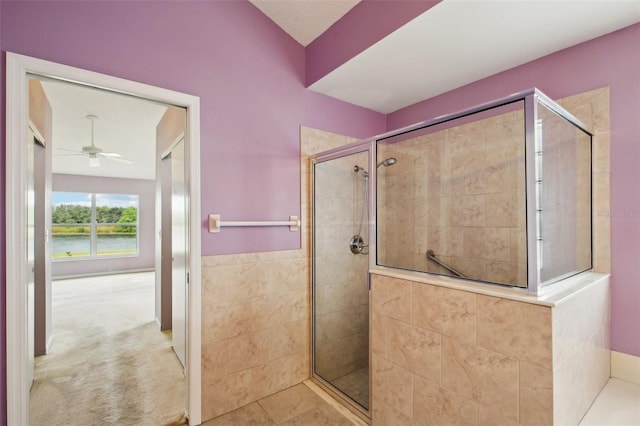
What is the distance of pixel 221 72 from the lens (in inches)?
80.2

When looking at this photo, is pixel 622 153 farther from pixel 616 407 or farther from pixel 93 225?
pixel 93 225

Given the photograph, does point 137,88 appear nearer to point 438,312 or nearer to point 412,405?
point 438,312

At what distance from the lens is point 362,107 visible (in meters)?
2.90

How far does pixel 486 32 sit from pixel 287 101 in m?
1.41

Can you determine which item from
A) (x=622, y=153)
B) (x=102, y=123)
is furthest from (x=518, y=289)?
(x=102, y=123)

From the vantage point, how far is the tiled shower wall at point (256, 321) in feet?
6.47

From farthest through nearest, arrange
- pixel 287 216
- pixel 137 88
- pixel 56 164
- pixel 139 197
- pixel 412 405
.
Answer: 1. pixel 139 197
2. pixel 56 164
3. pixel 287 216
4. pixel 137 88
5. pixel 412 405

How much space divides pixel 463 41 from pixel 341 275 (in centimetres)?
182

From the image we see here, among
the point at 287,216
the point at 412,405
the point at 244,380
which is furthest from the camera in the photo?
the point at 287,216

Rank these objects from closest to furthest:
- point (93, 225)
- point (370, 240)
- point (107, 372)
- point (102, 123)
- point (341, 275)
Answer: point (370, 240), point (341, 275), point (107, 372), point (102, 123), point (93, 225)

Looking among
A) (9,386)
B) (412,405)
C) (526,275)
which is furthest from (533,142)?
(9,386)

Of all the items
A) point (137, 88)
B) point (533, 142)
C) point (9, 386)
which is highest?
point (137, 88)

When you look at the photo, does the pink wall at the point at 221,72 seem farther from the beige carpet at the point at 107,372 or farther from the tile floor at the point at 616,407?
the tile floor at the point at 616,407

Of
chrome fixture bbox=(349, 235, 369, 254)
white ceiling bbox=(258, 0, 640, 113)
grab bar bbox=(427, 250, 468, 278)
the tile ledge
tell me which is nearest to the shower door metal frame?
chrome fixture bbox=(349, 235, 369, 254)
